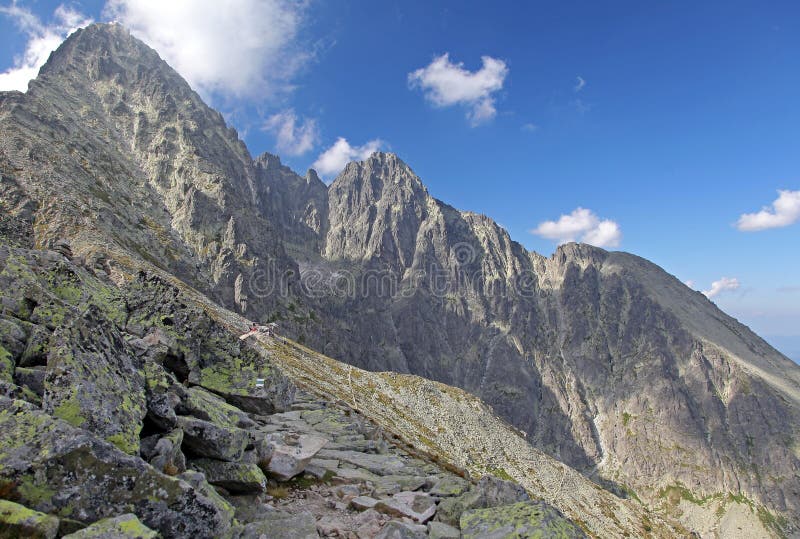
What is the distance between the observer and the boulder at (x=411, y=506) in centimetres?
1248

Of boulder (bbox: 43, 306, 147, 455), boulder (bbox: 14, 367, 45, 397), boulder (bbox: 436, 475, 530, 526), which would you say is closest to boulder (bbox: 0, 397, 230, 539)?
boulder (bbox: 43, 306, 147, 455)

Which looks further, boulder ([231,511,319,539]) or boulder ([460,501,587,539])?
boulder ([460,501,587,539])

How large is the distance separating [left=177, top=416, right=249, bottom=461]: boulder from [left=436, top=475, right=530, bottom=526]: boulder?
5955mm

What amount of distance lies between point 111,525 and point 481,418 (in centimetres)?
9219

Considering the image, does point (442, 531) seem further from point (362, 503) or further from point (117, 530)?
point (117, 530)

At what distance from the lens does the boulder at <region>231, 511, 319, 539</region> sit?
9156mm

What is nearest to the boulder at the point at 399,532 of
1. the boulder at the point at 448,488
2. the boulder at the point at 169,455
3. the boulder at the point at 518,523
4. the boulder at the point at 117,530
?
the boulder at the point at 518,523

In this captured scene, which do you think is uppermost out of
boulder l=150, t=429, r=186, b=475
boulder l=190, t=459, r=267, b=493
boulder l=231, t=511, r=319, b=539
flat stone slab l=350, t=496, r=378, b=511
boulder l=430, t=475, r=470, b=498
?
boulder l=150, t=429, r=186, b=475

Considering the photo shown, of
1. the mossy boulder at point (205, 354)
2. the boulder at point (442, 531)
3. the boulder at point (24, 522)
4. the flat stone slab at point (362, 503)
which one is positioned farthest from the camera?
the mossy boulder at point (205, 354)

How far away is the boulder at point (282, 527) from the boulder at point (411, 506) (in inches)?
113

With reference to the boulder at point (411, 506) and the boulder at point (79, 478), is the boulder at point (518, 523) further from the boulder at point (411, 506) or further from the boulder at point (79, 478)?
the boulder at point (79, 478)

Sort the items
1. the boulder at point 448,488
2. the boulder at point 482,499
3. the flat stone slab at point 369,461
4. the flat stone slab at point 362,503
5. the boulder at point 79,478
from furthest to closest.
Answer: the flat stone slab at point 369,461 → the boulder at point 448,488 → the flat stone slab at point 362,503 → the boulder at point 482,499 → the boulder at point 79,478

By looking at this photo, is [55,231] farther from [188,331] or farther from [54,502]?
[54,502]

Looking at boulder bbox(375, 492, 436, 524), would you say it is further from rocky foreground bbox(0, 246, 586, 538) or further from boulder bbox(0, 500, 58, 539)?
boulder bbox(0, 500, 58, 539)
